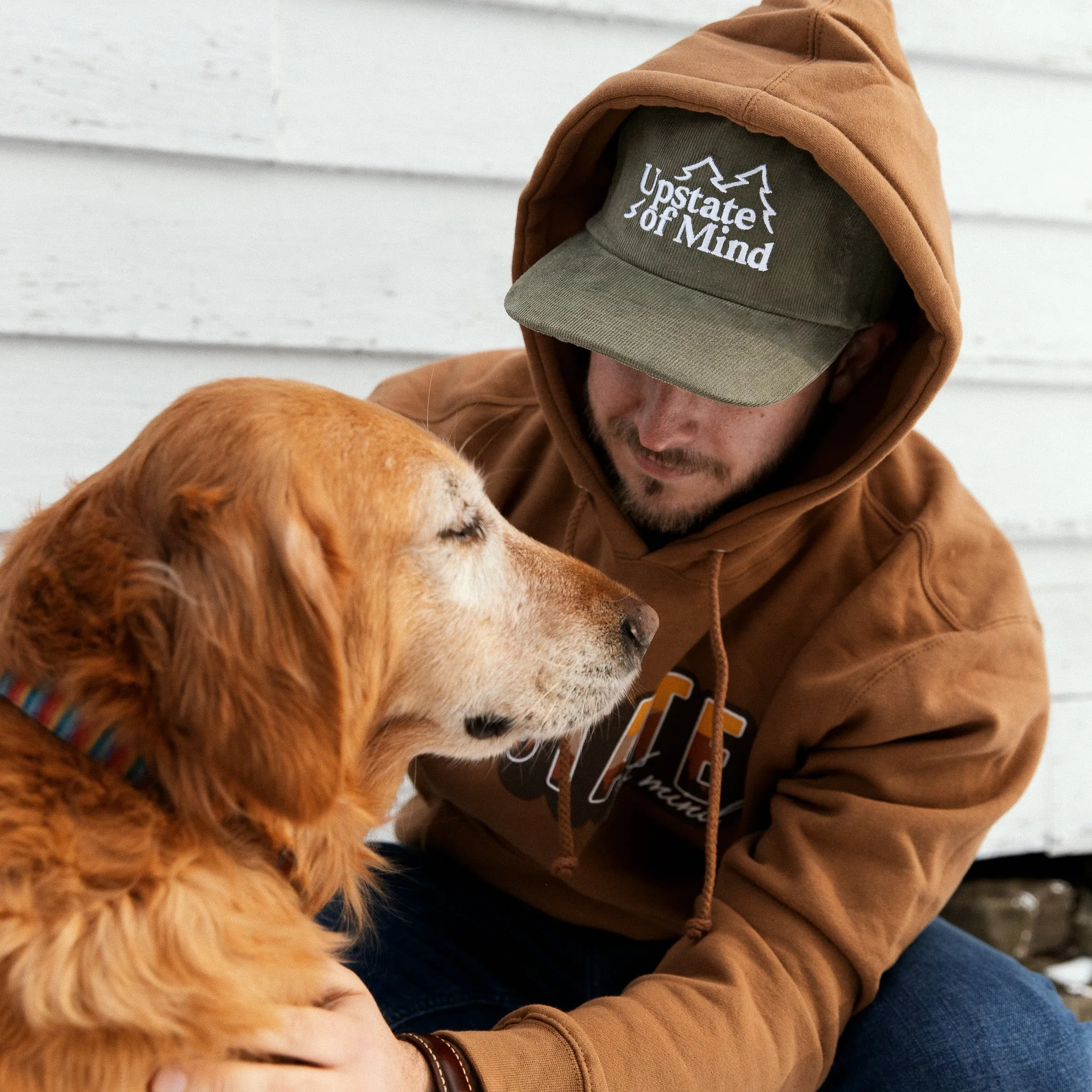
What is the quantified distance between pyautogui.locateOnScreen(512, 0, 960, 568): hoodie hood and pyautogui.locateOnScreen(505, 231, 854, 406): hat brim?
151mm

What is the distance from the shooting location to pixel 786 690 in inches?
69.7

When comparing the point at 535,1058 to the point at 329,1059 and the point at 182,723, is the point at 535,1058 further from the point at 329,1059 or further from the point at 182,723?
the point at 182,723

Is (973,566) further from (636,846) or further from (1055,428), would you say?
(1055,428)

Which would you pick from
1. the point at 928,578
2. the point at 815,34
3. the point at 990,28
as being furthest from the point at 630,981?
the point at 990,28

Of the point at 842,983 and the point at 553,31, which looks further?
the point at 553,31

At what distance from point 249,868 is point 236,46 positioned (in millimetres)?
1638

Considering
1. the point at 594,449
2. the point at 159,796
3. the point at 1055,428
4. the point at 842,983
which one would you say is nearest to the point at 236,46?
the point at 594,449

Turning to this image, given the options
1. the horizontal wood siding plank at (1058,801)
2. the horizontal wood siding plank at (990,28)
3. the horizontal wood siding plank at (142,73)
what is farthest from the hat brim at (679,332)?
the horizontal wood siding plank at (1058,801)

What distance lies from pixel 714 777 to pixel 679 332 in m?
0.68

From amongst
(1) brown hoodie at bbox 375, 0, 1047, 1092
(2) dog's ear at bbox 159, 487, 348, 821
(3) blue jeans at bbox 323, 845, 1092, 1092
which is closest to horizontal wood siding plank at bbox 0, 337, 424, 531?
(1) brown hoodie at bbox 375, 0, 1047, 1092

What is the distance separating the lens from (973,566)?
71.2 inches

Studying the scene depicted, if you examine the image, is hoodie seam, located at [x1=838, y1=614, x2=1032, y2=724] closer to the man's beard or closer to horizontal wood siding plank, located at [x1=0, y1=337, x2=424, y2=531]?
the man's beard

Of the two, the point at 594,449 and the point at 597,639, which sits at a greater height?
the point at 594,449

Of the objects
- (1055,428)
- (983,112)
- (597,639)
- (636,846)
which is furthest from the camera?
(1055,428)
